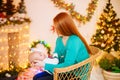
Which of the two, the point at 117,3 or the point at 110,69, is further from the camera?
the point at 117,3

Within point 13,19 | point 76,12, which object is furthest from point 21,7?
point 76,12

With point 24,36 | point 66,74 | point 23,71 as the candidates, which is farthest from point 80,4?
point 66,74

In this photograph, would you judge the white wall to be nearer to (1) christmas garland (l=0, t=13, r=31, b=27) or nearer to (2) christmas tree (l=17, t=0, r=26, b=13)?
(2) christmas tree (l=17, t=0, r=26, b=13)

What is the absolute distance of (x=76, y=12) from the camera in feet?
16.5

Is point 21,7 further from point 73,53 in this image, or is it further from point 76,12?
point 73,53

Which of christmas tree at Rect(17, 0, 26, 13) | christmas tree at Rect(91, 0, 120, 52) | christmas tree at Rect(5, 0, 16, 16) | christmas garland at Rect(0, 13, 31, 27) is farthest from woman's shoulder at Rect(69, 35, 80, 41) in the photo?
christmas tree at Rect(91, 0, 120, 52)

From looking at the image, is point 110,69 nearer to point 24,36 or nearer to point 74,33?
point 24,36

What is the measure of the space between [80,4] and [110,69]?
1.65 m

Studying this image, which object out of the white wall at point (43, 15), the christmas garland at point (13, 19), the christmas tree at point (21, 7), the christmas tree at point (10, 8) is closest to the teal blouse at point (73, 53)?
the christmas garland at point (13, 19)

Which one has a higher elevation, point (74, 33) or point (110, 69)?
point (74, 33)

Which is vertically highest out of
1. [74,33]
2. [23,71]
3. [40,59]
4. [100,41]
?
[74,33]

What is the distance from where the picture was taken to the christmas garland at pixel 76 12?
4.85m

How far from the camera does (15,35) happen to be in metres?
4.24

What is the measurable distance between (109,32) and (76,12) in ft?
2.65
